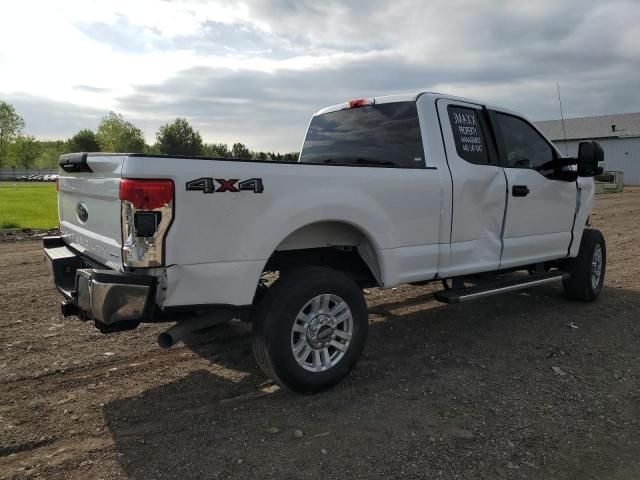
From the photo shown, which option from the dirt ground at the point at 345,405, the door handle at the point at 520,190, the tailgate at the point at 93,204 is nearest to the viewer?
the dirt ground at the point at 345,405

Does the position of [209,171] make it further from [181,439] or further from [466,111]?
[466,111]

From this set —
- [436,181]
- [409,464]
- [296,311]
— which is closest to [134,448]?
[296,311]

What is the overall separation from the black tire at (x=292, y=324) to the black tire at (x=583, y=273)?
3.47m

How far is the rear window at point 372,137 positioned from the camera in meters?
4.50

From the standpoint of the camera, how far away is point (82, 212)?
3.83m

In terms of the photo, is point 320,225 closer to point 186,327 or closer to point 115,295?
point 186,327

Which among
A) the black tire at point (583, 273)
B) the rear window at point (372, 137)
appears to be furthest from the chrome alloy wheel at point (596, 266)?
the rear window at point (372, 137)

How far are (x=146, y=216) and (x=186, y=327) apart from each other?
852 millimetres

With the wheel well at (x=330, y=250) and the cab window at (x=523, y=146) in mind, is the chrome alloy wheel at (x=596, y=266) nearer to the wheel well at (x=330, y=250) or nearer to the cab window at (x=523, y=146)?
the cab window at (x=523, y=146)

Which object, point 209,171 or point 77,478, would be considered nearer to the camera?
point 77,478

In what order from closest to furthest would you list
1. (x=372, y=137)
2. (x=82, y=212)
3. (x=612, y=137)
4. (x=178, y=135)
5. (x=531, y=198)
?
(x=82, y=212) → (x=372, y=137) → (x=531, y=198) → (x=612, y=137) → (x=178, y=135)

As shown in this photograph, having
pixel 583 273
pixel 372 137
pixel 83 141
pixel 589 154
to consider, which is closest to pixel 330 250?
pixel 372 137

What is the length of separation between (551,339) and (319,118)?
10.4ft

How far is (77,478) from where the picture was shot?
2736 mm
